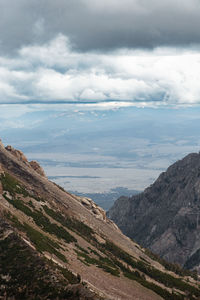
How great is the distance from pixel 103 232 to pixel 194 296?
1349 inches

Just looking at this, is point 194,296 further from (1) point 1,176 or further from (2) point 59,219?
(1) point 1,176

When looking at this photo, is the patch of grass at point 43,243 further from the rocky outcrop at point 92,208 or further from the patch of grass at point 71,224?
the rocky outcrop at point 92,208

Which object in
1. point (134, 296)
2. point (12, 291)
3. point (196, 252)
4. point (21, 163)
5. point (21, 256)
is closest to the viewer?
point (12, 291)

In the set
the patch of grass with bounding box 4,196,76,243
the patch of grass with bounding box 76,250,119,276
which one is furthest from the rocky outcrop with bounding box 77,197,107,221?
the patch of grass with bounding box 76,250,119,276

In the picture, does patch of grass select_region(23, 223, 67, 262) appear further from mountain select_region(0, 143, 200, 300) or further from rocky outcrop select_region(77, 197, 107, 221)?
rocky outcrop select_region(77, 197, 107, 221)

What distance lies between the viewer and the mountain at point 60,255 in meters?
31.9

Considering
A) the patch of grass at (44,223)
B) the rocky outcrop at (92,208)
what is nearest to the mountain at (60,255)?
Result: the patch of grass at (44,223)

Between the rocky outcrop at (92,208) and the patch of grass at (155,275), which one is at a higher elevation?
the rocky outcrop at (92,208)

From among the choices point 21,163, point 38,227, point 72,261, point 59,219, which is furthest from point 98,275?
point 21,163

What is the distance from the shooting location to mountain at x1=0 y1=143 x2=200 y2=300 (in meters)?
31.9

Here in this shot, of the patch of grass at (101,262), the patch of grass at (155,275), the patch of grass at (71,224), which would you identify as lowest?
the patch of grass at (155,275)

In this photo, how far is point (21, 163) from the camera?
329 ft

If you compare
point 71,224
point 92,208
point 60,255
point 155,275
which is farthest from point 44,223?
point 92,208

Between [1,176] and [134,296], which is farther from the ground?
[1,176]
